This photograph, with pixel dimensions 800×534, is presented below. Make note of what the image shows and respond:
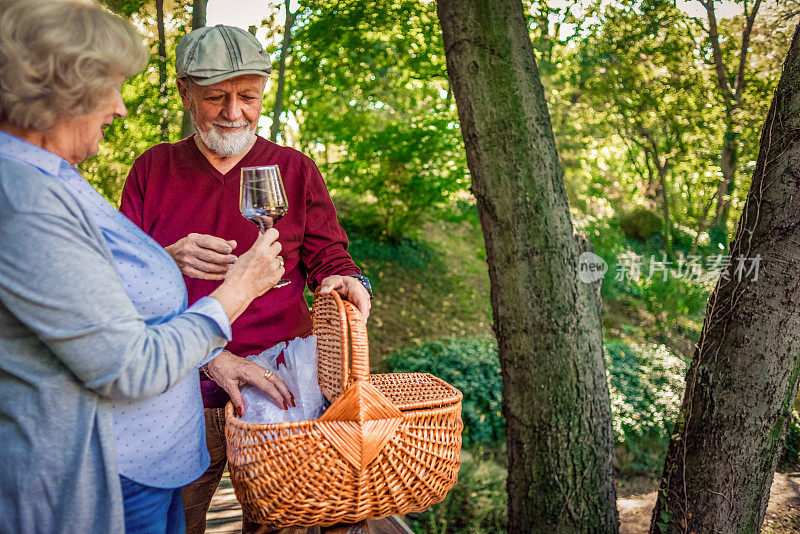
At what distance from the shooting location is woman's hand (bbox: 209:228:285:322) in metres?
1.34

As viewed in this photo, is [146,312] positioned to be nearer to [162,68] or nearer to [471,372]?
[162,68]

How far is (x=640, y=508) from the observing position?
17.4ft

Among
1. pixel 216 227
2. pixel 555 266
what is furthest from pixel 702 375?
pixel 216 227

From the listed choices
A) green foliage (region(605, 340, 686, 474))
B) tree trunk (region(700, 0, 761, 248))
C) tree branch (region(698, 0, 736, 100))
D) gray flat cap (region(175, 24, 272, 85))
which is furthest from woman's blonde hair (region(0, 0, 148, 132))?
tree branch (region(698, 0, 736, 100))

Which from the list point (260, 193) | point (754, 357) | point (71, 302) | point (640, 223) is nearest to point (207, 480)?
point (260, 193)

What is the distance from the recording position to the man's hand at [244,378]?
5.90ft

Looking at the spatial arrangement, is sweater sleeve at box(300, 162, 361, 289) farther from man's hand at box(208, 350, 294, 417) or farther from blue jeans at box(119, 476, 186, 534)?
blue jeans at box(119, 476, 186, 534)

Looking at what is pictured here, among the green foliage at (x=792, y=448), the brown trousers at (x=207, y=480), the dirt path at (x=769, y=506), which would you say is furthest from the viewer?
the green foliage at (x=792, y=448)

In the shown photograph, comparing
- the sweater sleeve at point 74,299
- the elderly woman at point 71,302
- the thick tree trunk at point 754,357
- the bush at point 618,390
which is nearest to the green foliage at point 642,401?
the bush at point 618,390

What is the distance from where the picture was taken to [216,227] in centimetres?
209

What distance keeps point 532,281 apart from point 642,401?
497 cm

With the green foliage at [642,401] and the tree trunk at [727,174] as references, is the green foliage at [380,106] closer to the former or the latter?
the green foliage at [642,401]

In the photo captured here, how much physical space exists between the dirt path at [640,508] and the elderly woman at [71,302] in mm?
2210

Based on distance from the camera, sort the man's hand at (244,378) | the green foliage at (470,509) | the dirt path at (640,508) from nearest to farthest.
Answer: the man's hand at (244,378)
the dirt path at (640,508)
the green foliage at (470,509)
